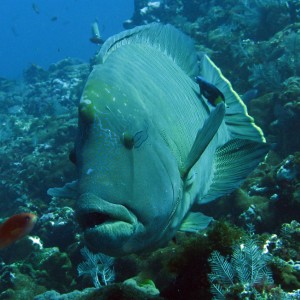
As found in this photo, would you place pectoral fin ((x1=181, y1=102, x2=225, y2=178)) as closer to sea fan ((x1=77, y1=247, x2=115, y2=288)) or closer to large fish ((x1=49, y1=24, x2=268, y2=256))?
large fish ((x1=49, y1=24, x2=268, y2=256))

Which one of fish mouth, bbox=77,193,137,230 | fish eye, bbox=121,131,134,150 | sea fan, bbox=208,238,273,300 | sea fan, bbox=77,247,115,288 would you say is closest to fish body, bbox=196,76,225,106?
sea fan, bbox=208,238,273,300

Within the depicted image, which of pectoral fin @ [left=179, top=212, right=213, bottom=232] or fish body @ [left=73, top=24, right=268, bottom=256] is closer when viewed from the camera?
fish body @ [left=73, top=24, right=268, bottom=256]

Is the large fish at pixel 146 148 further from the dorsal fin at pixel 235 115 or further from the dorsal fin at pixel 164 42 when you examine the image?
the dorsal fin at pixel 235 115

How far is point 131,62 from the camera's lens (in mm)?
2166

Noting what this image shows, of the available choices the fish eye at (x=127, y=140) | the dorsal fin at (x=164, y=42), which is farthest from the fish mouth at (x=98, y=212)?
the dorsal fin at (x=164, y=42)

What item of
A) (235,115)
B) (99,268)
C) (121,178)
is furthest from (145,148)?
(99,268)

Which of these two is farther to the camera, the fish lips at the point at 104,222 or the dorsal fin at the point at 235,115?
the dorsal fin at the point at 235,115

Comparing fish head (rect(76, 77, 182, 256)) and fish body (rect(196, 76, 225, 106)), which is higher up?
fish body (rect(196, 76, 225, 106))

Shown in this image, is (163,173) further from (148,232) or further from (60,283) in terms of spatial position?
(60,283)

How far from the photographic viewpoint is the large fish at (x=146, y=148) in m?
1.43

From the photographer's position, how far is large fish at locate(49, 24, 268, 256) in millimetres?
1433

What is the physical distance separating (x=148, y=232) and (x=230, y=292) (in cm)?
114

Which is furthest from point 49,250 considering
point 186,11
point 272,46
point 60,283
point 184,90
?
point 186,11

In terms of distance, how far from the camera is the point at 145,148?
5.49 ft
